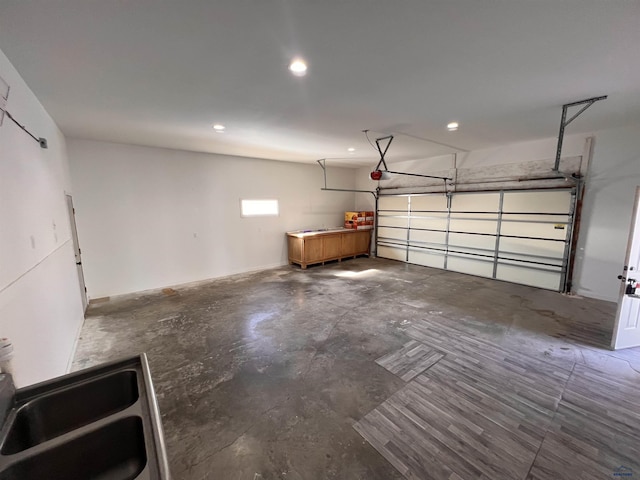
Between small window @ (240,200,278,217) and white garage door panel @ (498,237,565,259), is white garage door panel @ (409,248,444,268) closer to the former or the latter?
white garage door panel @ (498,237,565,259)

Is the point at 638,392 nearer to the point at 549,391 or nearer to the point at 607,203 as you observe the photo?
the point at 549,391

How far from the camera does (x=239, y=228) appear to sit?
6613 mm

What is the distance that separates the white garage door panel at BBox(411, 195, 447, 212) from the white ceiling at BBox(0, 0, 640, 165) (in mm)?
3058

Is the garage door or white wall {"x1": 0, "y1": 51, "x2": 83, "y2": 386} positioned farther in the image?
the garage door

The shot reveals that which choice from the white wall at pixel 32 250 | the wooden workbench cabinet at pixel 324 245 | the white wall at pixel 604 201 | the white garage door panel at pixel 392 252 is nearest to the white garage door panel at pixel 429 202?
the white garage door panel at pixel 392 252

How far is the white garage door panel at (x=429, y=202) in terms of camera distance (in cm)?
689

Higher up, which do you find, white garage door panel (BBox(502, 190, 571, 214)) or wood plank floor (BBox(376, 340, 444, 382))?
white garage door panel (BBox(502, 190, 571, 214))

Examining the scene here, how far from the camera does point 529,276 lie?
5.55 meters

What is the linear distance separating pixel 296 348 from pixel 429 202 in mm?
5620

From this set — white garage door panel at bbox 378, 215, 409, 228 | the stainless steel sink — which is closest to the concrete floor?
the stainless steel sink

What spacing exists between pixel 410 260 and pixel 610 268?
396 centimetres

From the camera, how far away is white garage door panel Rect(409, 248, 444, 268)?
7.07 m

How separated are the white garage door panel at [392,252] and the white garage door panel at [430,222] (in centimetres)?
85

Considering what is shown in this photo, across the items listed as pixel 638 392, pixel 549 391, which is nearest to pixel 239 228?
pixel 549 391
